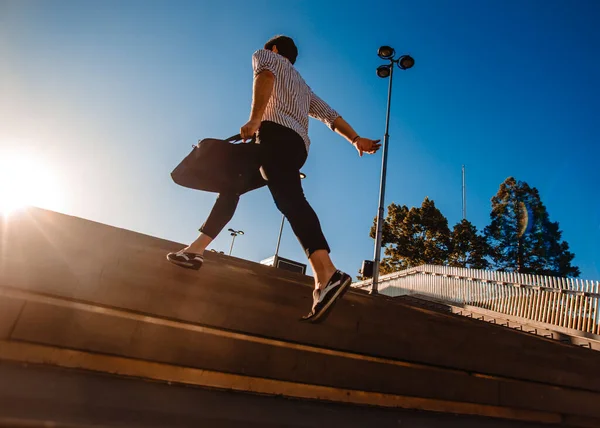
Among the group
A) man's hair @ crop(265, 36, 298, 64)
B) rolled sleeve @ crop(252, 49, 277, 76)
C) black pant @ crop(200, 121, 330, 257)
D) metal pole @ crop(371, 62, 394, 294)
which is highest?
metal pole @ crop(371, 62, 394, 294)

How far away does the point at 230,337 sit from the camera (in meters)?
1.76

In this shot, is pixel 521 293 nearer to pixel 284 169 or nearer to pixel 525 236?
pixel 284 169

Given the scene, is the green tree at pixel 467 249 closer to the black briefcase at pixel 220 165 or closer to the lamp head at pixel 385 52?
the lamp head at pixel 385 52

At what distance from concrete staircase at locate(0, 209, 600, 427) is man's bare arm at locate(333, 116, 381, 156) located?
1.20 meters

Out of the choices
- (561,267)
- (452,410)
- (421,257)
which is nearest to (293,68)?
(452,410)

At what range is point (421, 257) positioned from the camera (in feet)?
111

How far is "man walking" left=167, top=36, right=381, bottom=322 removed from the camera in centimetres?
204

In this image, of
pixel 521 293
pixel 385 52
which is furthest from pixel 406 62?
pixel 521 293

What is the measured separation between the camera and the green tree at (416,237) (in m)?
33.7

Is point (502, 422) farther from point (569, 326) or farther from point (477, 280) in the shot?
point (477, 280)

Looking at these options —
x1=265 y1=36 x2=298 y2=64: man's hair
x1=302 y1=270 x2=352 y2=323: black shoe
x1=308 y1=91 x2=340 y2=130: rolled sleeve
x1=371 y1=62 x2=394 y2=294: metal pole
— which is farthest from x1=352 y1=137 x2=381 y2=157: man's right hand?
x1=371 y1=62 x2=394 y2=294: metal pole

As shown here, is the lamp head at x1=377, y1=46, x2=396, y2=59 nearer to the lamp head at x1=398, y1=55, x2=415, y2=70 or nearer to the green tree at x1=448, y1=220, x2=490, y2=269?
the lamp head at x1=398, y1=55, x2=415, y2=70

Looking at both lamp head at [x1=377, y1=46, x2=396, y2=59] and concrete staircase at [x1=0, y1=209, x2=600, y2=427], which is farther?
lamp head at [x1=377, y1=46, x2=396, y2=59]

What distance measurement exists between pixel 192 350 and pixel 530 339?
295 cm
